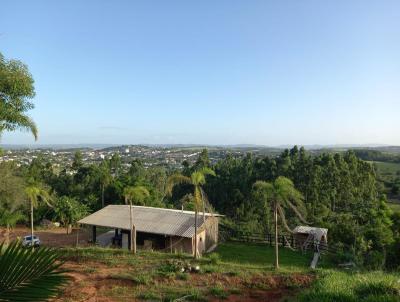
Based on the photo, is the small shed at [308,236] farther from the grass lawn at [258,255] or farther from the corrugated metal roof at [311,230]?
the grass lawn at [258,255]

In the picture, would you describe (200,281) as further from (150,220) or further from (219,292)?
(150,220)

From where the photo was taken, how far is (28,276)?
183cm

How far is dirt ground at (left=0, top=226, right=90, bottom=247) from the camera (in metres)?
23.0

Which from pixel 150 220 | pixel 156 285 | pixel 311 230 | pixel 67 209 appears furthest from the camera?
pixel 67 209

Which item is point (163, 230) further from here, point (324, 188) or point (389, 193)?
point (389, 193)

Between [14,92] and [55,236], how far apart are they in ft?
66.4

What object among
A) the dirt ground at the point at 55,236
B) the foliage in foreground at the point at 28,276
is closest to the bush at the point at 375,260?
the dirt ground at the point at 55,236

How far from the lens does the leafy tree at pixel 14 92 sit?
8.00m

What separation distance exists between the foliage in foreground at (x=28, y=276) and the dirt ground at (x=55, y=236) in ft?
70.0

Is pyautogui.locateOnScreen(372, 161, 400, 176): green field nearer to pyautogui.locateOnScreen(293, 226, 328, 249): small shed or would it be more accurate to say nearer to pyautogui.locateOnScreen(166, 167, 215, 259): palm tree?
pyautogui.locateOnScreen(293, 226, 328, 249): small shed

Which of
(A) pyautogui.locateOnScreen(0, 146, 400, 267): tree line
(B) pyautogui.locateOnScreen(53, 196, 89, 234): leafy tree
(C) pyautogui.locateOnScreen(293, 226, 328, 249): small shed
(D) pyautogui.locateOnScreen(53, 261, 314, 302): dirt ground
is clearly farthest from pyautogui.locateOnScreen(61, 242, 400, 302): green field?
(B) pyautogui.locateOnScreen(53, 196, 89, 234): leafy tree

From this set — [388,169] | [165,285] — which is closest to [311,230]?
[165,285]

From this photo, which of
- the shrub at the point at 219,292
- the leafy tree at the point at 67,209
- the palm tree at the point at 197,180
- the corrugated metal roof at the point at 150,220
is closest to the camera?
the shrub at the point at 219,292

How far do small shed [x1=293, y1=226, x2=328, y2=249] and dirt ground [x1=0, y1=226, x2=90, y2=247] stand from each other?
46.1 ft
